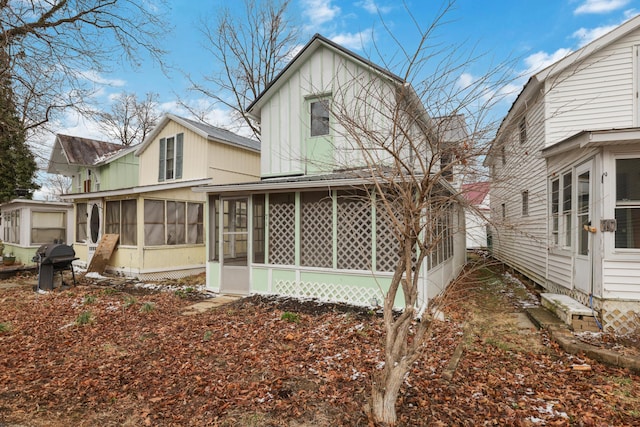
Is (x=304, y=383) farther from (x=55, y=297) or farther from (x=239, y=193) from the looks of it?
(x=55, y=297)

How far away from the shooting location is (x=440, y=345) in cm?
504

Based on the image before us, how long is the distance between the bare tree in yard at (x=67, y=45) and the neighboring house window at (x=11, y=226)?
8.03 meters

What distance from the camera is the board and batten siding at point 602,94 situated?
7.99 m

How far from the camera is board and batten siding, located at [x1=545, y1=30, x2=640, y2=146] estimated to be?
799 cm

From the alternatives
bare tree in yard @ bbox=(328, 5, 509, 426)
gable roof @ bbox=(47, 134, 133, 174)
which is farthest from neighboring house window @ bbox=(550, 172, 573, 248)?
gable roof @ bbox=(47, 134, 133, 174)

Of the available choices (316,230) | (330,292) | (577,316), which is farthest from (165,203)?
Answer: (577,316)

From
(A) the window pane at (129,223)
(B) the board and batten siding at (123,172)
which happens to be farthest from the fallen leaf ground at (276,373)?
(B) the board and batten siding at (123,172)

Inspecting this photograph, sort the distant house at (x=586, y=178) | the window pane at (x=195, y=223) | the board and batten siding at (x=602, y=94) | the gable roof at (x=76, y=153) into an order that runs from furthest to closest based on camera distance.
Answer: the gable roof at (x=76, y=153), the window pane at (x=195, y=223), the board and batten siding at (x=602, y=94), the distant house at (x=586, y=178)

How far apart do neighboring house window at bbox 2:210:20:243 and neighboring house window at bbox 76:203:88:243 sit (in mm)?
4728

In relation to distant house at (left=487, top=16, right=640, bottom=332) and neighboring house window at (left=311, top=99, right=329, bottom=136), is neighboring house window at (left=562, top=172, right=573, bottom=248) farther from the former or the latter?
neighboring house window at (left=311, top=99, right=329, bottom=136)

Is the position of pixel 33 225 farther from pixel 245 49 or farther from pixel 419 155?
pixel 419 155

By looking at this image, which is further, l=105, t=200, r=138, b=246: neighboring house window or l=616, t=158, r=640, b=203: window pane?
l=105, t=200, r=138, b=246: neighboring house window

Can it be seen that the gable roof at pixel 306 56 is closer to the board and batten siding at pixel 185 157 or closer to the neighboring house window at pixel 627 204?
the board and batten siding at pixel 185 157

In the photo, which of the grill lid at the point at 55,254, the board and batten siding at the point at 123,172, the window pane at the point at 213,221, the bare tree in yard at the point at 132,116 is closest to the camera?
the window pane at the point at 213,221
